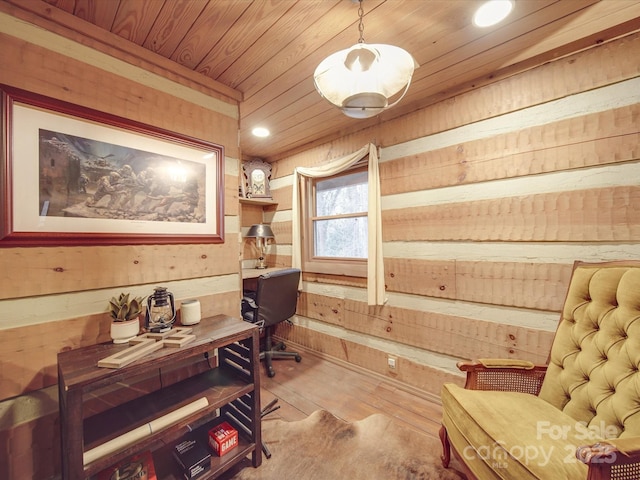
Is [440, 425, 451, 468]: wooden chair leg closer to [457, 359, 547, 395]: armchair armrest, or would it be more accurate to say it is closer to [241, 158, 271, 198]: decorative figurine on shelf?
[457, 359, 547, 395]: armchair armrest

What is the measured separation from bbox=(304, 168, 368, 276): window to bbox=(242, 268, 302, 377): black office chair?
0.44 m

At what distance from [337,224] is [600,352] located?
2084 millimetres

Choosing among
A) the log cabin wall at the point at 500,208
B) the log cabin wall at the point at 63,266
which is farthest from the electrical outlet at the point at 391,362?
the log cabin wall at the point at 63,266

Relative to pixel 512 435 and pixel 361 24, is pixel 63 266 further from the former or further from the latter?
pixel 512 435

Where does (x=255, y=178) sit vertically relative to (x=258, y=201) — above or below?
above

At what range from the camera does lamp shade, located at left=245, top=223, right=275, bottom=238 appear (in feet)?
10.4

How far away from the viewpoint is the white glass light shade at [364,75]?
1088 millimetres

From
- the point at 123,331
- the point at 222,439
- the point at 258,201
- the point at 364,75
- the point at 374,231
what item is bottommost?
the point at 222,439

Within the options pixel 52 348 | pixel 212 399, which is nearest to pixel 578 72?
pixel 212 399

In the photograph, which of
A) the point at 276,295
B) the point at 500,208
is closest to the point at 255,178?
the point at 276,295

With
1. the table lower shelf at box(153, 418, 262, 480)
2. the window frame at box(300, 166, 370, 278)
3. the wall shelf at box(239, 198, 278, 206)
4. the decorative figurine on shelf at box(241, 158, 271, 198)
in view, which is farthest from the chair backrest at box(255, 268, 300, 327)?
the decorative figurine on shelf at box(241, 158, 271, 198)

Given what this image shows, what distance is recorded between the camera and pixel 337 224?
9.25 ft

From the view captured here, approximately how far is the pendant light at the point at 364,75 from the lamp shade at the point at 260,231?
2.16 metres

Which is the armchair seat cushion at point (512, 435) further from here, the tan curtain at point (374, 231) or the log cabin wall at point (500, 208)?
the tan curtain at point (374, 231)
